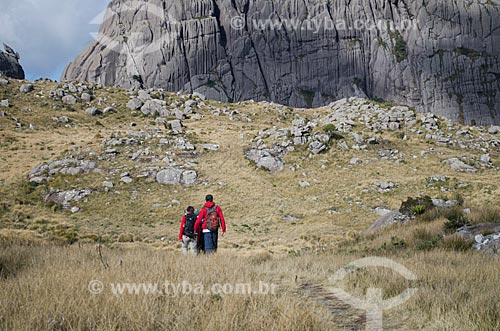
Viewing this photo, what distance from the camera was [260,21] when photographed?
126 meters

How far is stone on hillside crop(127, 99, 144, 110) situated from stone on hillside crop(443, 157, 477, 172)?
175ft

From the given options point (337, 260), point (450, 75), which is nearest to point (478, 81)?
point (450, 75)

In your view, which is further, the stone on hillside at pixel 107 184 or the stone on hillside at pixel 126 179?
the stone on hillside at pixel 126 179

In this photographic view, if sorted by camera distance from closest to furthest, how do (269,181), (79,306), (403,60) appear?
(79,306)
(269,181)
(403,60)

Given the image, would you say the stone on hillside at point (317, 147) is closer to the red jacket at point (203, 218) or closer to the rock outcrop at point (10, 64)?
the red jacket at point (203, 218)

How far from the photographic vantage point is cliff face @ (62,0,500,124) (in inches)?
4277

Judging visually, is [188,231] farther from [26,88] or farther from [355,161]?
[26,88]

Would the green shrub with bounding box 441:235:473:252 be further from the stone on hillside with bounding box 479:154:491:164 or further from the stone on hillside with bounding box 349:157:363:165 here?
the stone on hillside with bounding box 479:154:491:164

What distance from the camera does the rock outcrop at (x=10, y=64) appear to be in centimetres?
9419

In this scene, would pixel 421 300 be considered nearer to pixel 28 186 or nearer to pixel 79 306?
pixel 79 306

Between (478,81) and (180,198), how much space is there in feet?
382

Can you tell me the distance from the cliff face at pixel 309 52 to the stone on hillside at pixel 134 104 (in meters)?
49.6

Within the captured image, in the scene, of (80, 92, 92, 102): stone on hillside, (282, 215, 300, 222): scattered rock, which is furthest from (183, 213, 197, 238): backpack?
(80, 92, 92, 102): stone on hillside

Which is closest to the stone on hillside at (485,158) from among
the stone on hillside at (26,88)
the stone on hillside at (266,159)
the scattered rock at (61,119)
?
the stone on hillside at (266,159)
